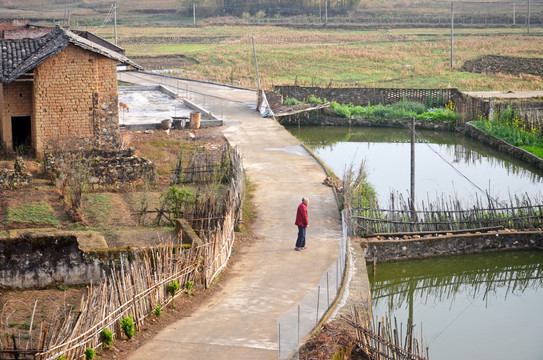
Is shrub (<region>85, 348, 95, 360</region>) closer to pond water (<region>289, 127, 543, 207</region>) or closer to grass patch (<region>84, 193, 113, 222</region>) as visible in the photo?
grass patch (<region>84, 193, 113, 222</region>)

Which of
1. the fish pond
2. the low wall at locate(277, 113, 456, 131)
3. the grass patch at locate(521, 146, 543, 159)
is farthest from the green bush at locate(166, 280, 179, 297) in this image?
the low wall at locate(277, 113, 456, 131)

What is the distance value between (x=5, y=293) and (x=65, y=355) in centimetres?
408

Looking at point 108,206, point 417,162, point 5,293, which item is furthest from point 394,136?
point 5,293

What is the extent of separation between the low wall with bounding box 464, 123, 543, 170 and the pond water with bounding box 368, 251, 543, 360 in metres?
9.23

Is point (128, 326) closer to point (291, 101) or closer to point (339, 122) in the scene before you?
point (339, 122)

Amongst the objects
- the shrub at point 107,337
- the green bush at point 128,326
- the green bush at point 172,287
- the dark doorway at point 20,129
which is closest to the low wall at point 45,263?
the green bush at point 172,287

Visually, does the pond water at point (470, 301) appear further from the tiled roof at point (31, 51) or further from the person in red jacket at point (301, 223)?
the tiled roof at point (31, 51)

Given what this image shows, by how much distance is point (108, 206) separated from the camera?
18.9 meters

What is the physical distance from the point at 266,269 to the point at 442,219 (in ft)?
15.6

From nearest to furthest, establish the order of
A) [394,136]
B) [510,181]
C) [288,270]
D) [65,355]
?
1. [65,355]
2. [288,270]
3. [510,181]
4. [394,136]

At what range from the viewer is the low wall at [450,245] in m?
17.5

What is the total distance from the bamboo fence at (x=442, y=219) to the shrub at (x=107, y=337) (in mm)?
7377

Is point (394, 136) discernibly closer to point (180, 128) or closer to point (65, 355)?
point (180, 128)

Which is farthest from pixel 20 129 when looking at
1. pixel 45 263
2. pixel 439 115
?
pixel 439 115
